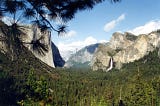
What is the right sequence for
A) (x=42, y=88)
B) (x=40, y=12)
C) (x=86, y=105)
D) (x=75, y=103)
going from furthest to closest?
(x=75, y=103)
(x=86, y=105)
(x=42, y=88)
(x=40, y=12)


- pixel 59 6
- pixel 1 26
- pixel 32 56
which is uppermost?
pixel 59 6

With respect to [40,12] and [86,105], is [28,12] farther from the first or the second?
[86,105]

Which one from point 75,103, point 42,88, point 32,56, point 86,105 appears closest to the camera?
point 32,56

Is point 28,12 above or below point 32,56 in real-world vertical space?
above

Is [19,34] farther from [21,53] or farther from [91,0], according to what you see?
[91,0]

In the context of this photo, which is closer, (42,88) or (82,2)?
(82,2)

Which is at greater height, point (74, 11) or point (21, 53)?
point (74, 11)

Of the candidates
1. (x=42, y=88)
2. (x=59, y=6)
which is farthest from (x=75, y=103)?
(x=59, y=6)

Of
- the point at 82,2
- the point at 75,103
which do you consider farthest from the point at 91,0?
the point at 75,103

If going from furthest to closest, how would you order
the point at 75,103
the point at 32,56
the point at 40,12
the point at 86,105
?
the point at 75,103 → the point at 86,105 → the point at 40,12 → the point at 32,56
